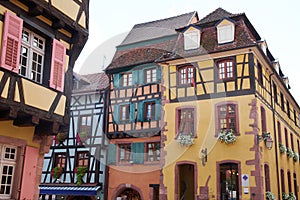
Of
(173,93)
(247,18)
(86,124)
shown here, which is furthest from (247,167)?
(86,124)

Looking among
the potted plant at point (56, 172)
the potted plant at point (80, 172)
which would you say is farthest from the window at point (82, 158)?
the potted plant at point (56, 172)

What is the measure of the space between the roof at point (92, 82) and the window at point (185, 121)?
6.20 meters

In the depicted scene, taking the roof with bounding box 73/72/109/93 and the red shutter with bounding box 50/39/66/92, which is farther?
the roof with bounding box 73/72/109/93

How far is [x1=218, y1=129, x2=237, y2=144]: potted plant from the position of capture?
634 inches

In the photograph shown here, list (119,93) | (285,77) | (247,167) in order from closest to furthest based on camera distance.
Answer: (247,167) < (119,93) < (285,77)

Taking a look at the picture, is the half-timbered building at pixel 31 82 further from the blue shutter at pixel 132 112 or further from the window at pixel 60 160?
the window at pixel 60 160

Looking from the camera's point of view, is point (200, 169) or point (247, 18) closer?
point (200, 169)

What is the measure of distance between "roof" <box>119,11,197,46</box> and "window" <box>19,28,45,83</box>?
42.4ft

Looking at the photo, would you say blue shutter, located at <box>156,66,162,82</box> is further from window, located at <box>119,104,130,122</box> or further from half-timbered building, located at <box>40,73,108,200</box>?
half-timbered building, located at <box>40,73,108,200</box>

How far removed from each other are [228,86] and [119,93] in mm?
7025

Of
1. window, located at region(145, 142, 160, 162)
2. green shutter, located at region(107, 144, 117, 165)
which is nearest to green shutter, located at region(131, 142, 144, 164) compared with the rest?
window, located at region(145, 142, 160, 162)

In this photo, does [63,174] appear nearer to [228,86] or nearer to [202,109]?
[202,109]

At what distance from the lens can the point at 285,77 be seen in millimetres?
25031

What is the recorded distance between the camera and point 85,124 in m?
22.5
